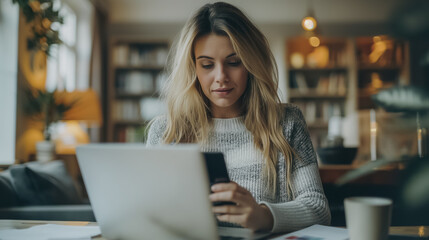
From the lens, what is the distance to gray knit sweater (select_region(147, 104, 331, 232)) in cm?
102

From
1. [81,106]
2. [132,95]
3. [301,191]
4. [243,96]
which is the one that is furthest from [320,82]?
[301,191]

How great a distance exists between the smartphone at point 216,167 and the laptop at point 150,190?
0.27 feet

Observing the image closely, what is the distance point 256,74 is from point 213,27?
0.20 m

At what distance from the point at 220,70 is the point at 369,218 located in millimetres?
698

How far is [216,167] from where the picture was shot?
0.72 m

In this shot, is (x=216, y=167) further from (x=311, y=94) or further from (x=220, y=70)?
(x=311, y=94)

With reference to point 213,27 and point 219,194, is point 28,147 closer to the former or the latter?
point 213,27

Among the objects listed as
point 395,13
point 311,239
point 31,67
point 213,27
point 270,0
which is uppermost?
point 270,0

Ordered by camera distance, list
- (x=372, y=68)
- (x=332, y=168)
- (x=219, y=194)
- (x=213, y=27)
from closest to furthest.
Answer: (x=219, y=194)
(x=213, y=27)
(x=332, y=168)
(x=372, y=68)

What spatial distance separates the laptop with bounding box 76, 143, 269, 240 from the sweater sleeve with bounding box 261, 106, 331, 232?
221mm

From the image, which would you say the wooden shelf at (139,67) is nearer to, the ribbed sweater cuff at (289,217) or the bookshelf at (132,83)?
the bookshelf at (132,83)

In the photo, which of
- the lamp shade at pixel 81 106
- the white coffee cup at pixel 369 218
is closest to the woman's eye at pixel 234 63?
the white coffee cup at pixel 369 218

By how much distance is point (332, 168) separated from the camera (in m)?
2.33

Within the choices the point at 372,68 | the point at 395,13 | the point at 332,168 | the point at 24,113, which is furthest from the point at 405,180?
the point at 372,68
